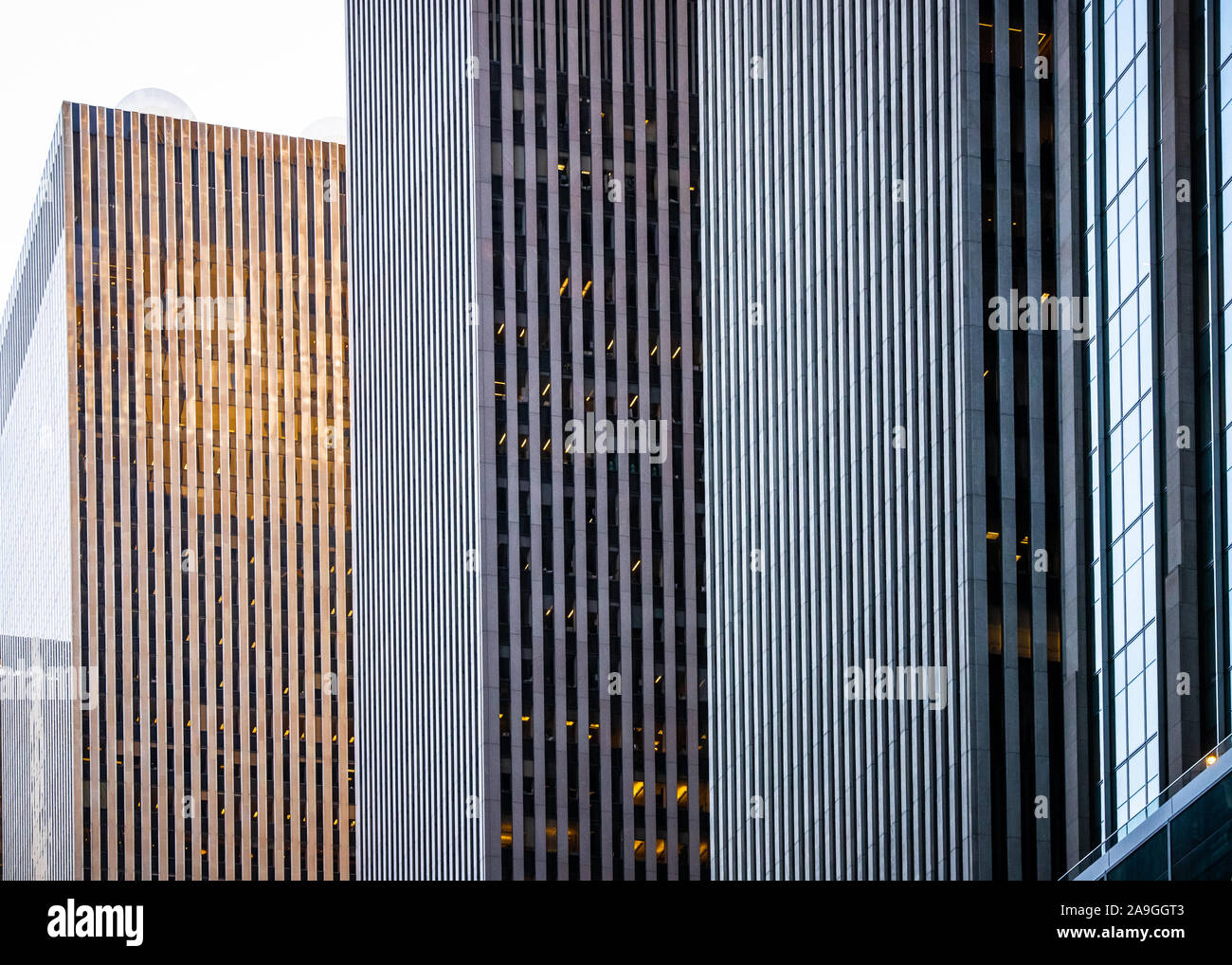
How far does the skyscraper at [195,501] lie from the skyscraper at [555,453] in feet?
200

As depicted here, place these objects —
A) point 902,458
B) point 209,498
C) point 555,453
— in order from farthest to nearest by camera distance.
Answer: point 209,498 → point 555,453 → point 902,458

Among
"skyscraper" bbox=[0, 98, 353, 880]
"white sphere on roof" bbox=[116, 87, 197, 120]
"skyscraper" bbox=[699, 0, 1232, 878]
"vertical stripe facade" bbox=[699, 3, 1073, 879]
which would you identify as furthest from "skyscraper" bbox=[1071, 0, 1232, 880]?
"white sphere on roof" bbox=[116, 87, 197, 120]

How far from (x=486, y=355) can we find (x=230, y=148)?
81.0m

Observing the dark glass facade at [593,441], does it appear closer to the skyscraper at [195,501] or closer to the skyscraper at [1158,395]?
the skyscraper at [1158,395]

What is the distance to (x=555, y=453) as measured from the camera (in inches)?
4181

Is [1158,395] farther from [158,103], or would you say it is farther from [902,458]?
[158,103]

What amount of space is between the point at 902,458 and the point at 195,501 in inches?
4551

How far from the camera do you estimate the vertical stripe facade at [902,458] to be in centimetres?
6456

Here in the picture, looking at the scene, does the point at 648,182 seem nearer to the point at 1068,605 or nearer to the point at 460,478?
the point at 460,478

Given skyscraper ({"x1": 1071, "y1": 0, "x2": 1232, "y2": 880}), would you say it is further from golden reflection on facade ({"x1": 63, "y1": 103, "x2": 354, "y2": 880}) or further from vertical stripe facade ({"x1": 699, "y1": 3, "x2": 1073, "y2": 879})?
golden reflection on facade ({"x1": 63, "y1": 103, "x2": 354, "y2": 880})

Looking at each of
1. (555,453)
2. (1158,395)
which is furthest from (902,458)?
(555,453)

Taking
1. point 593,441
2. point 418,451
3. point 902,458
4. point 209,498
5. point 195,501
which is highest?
point 593,441

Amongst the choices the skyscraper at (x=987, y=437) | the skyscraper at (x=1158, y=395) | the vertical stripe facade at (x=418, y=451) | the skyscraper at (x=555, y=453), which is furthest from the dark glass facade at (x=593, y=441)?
the skyscraper at (x=1158, y=395)

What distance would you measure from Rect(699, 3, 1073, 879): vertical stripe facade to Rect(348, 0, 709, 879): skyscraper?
24.6 meters
